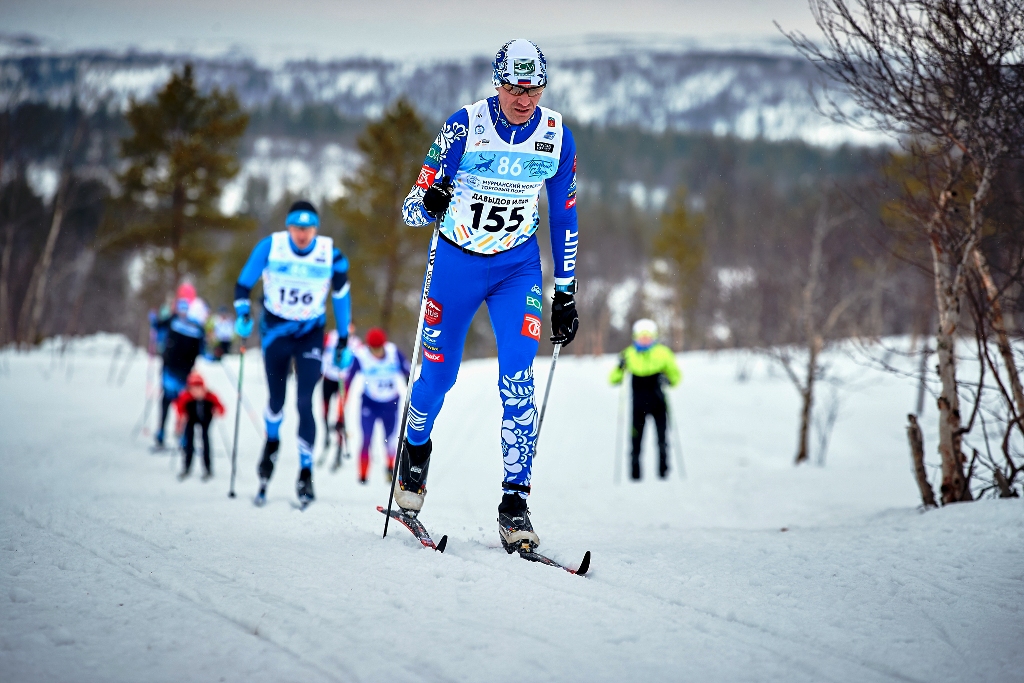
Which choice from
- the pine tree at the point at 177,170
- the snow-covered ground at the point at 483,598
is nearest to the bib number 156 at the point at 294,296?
the snow-covered ground at the point at 483,598

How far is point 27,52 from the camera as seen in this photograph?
1866cm

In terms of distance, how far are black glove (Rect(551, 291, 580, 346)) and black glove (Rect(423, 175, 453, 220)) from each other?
2.58 ft

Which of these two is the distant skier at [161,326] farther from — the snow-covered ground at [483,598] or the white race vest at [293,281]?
the white race vest at [293,281]

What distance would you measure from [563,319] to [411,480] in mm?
1234

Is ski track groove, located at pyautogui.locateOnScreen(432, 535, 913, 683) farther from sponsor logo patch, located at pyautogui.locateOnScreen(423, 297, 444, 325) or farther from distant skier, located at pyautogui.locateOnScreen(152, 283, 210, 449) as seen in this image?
distant skier, located at pyautogui.locateOnScreen(152, 283, 210, 449)

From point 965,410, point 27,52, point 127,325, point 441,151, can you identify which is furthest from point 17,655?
point 127,325

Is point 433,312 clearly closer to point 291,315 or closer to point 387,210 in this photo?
point 291,315

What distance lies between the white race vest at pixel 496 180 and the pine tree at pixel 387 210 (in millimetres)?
24159

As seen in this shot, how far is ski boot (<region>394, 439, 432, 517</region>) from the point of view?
3906 mm

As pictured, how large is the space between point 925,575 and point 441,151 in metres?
3.25

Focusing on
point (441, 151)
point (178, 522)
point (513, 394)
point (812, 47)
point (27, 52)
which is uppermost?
point (27, 52)

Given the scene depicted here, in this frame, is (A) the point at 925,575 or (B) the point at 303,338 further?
(B) the point at 303,338

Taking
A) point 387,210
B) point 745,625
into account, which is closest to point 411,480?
point 745,625

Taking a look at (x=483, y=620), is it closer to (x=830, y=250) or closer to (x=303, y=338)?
(x=303, y=338)
